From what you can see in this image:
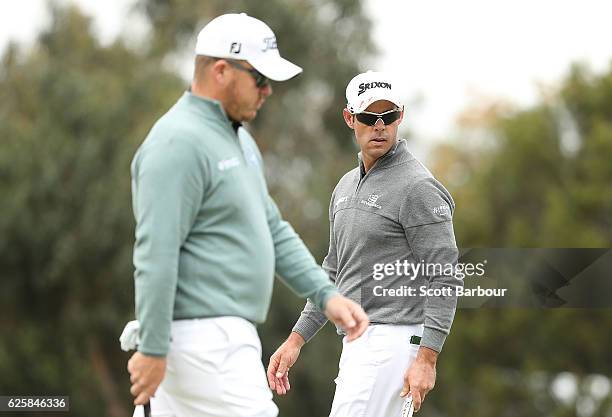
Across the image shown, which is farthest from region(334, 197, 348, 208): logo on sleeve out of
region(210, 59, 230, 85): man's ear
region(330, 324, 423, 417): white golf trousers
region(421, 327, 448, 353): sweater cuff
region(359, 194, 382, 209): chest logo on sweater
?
region(210, 59, 230, 85): man's ear

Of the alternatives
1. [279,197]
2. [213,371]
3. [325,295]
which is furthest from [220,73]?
[279,197]

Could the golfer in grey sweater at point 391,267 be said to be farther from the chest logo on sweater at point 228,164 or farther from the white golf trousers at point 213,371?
the chest logo on sweater at point 228,164

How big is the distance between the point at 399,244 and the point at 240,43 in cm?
177

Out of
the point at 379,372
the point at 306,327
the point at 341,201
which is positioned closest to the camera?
the point at 379,372

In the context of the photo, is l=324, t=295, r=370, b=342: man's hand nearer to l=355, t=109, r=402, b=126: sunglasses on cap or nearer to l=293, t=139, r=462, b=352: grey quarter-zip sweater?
l=293, t=139, r=462, b=352: grey quarter-zip sweater

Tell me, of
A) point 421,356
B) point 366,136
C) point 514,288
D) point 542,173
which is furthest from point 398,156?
point 542,173

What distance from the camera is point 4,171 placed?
2519cm

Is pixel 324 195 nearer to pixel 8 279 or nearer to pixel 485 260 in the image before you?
pixel 8 279

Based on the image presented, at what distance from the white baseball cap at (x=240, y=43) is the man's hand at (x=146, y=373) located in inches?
45.6

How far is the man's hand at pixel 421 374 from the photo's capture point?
5.56m

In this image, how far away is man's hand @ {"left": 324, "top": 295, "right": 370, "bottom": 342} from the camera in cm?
437

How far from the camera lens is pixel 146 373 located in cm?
409

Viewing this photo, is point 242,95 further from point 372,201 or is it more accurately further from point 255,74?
point 372,201

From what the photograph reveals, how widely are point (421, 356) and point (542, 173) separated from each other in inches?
1021
